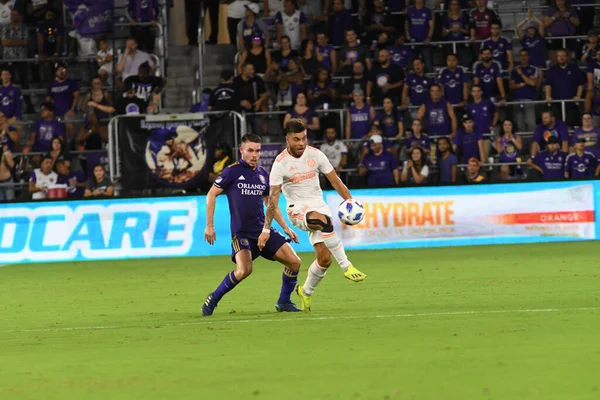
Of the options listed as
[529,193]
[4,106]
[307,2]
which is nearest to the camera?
[529,193]

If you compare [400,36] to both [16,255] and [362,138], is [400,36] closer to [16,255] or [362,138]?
[362,138]

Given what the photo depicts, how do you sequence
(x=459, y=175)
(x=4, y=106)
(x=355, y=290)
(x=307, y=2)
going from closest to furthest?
(x=355, y=290) < (x=459, y=175) < (x=4, y=106) < (x=307, y=2)

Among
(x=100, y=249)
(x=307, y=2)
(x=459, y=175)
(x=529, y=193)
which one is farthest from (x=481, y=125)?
(x=100, y=249)

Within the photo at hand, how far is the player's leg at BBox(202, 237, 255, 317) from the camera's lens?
1238 centimetres

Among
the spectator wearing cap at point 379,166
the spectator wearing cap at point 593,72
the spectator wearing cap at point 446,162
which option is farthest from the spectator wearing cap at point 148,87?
the spectator wearing cap at point 593,72

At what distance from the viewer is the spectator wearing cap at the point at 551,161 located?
24016mm

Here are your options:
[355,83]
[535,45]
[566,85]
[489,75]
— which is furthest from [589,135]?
[355,83]

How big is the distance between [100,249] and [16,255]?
5.51 ft

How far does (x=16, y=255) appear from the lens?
22531mm

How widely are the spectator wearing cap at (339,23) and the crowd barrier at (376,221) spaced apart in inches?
256

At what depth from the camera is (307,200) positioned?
12.6 metres

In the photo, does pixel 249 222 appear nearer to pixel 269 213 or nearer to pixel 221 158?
pixel 269 213

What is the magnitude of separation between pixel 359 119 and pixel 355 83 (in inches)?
53.7

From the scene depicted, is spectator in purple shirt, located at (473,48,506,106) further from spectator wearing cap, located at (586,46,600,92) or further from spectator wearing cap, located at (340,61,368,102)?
spectator wearing cap, located at (340,61,368,102)
